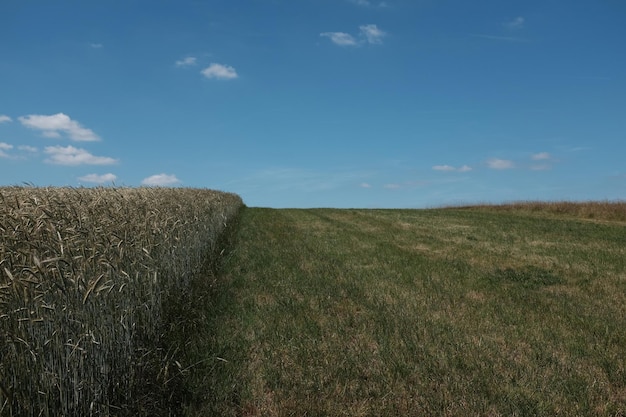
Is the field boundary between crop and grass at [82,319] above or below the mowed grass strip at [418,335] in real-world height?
above

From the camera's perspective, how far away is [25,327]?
396 centimetres

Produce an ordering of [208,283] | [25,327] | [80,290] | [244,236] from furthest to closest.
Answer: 1. [244,236]
2. [208,283]
3. [80,290]
4. [25,327]

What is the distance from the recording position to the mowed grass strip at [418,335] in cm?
551

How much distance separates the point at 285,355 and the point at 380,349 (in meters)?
1.28

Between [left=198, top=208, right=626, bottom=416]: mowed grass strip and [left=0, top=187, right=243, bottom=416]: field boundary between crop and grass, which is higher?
[left=0, top=187, right=243, bottom=416]: field boundary between crop and grass

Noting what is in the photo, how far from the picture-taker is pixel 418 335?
758 cm

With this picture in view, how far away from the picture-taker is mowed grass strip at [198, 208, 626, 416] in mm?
5508

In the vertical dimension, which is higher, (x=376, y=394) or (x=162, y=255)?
(x=162, y=255)

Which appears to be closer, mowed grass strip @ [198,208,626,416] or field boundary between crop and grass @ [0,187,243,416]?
field boundary between crop and grass @ [0,187,243,416]

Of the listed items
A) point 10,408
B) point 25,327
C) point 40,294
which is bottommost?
point 10,408

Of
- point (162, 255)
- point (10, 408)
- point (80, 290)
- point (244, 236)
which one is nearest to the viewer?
point (10, 408)

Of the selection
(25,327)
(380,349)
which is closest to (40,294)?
(25,327)

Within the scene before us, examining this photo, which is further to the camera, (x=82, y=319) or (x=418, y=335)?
(x=418, y=335)

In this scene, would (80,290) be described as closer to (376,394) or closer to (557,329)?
(376,394)
